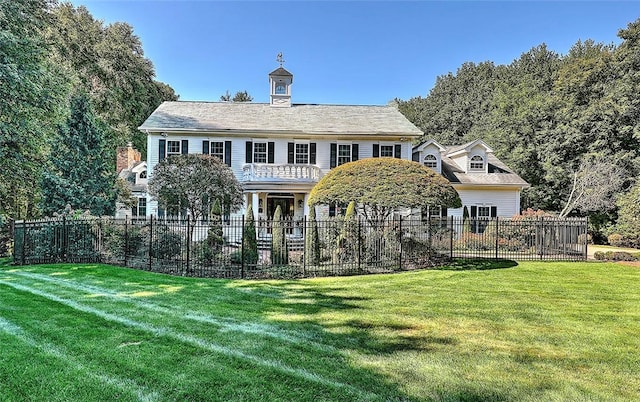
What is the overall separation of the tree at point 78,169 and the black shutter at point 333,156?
38.8 ft

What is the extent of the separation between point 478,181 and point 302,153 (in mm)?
11732

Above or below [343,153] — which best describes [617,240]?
below

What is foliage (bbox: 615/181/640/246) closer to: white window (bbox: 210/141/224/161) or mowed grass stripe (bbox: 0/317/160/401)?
white window (bbox: 210/141/224/161)

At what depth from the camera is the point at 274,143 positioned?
21250 mm

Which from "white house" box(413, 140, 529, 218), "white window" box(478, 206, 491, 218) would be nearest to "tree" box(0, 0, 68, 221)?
"white house" box(413, 140, 529, 218)

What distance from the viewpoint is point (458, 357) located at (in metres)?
4.90

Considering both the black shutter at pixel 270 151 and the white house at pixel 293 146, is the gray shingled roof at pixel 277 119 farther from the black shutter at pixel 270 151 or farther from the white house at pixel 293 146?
the black shutter at pixel 270 151

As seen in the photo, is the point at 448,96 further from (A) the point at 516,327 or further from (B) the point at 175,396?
(B) the point at 175,396

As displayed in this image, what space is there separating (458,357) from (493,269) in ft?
29.4

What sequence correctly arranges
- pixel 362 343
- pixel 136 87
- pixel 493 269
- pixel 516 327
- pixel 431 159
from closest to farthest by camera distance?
pixel 362 343
pixel 516 327
pixel 493 269
pixel 431 159
pixel 136 87

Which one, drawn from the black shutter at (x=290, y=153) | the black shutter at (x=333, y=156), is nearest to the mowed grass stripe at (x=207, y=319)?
the black shutter at (x=290, y=153)

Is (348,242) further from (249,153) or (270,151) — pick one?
(249,153)

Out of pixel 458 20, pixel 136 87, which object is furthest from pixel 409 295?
pixel 136 87

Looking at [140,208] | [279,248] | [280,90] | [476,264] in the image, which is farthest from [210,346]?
[140,208]
